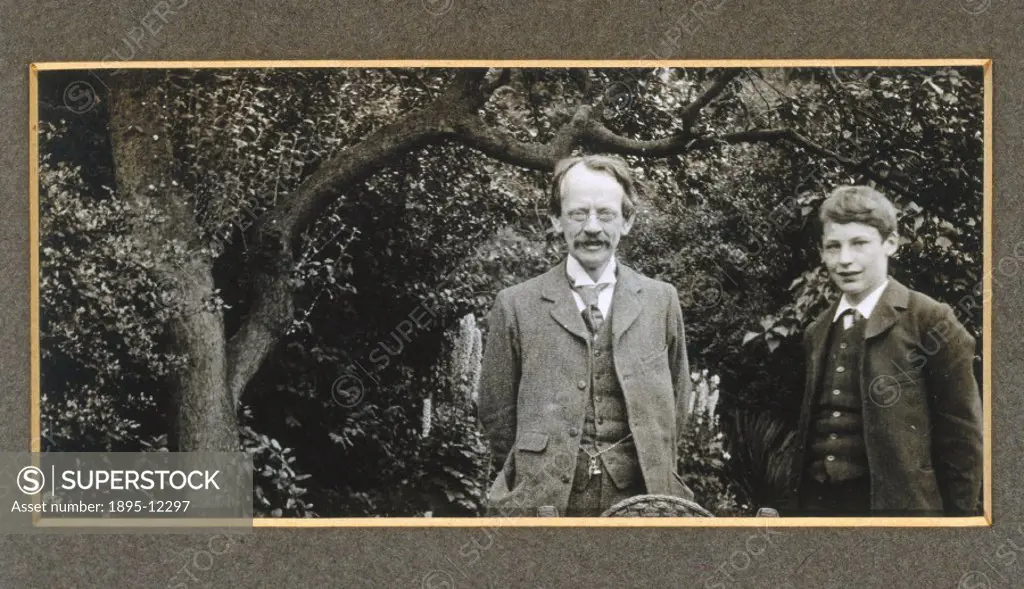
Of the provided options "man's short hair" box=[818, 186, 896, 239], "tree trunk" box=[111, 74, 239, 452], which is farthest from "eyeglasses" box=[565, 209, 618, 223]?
"tree trunk" box=[111, 74, 239, 452]

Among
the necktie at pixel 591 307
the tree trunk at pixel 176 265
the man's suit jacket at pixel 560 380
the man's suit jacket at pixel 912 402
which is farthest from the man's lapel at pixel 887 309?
the tree trunk at pixel 176 265

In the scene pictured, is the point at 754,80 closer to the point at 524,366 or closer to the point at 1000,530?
the point at 524,366

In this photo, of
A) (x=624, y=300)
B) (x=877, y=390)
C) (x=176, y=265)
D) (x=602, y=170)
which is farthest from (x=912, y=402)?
(x=176, y=265)

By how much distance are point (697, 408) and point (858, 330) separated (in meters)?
0.53

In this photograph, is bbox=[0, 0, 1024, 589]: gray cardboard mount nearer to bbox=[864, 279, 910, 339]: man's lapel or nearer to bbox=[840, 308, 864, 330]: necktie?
bbox=[864, 279, 910, 339]: man's lapel

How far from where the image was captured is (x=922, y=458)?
8.62ft

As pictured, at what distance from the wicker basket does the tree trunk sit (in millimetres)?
1180

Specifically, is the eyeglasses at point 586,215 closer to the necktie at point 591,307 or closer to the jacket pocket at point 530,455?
the necktie at point 591,307

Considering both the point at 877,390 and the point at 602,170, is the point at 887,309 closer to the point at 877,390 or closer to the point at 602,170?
the point at 877,390

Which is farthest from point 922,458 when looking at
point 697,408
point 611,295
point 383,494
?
point 383,494

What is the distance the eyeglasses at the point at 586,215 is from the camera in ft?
8.66

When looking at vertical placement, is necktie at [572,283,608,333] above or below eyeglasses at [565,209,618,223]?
below

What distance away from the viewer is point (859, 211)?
2.64 metres

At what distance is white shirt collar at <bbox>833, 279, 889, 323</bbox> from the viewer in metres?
2.63
